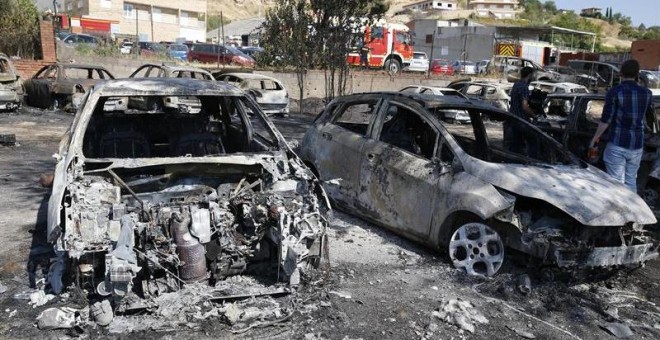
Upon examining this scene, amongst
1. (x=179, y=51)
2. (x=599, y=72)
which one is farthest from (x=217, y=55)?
(x=599, y=72)

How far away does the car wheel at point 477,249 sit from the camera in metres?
4.85

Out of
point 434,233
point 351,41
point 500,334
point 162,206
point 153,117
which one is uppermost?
point 351,41

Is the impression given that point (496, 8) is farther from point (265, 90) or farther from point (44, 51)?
point (265, 90)

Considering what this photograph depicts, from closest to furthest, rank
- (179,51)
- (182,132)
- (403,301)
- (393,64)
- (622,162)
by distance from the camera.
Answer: (403,301)
(182,132)
(622,162)
(393,64)
(179,51)

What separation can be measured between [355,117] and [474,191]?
7.37ft

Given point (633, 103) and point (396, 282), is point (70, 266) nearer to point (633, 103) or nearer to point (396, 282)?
point (396, 282)

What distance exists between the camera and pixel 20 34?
773 inches

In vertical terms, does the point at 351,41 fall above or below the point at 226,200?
above

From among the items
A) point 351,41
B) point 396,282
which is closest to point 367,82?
point 351,41

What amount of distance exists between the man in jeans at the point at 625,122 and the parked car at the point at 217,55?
62.7 ft

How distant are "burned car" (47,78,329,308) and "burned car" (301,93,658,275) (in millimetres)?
1143

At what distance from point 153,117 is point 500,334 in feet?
14.0

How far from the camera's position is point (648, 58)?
1465 inches

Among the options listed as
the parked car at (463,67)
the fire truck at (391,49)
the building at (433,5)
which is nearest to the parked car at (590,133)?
the fire truck at (391,49)
